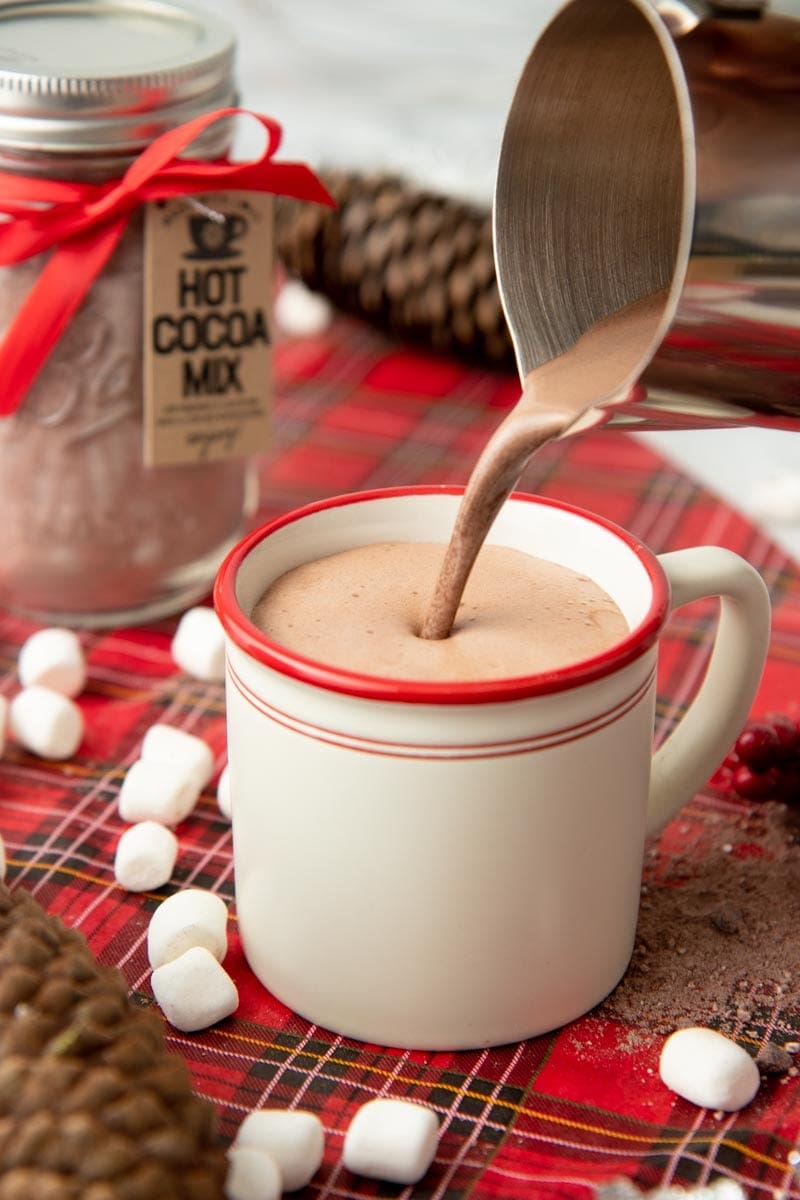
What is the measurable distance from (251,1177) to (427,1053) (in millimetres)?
167

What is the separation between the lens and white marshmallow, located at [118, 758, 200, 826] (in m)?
1.13

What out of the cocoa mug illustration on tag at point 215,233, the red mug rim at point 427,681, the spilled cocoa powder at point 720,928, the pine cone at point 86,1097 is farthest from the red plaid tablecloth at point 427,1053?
the cocoa mug illustration on tag at point 215,233

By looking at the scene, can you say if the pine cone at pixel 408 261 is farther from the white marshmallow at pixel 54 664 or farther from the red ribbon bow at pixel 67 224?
the white marshmallow at pixel 54 664

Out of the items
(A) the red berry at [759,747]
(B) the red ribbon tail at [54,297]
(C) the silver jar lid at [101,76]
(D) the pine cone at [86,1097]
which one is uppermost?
(C) the silver jar lid at [101,76]

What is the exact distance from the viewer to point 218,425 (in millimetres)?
1386

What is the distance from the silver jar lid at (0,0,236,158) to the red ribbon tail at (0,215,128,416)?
7cm

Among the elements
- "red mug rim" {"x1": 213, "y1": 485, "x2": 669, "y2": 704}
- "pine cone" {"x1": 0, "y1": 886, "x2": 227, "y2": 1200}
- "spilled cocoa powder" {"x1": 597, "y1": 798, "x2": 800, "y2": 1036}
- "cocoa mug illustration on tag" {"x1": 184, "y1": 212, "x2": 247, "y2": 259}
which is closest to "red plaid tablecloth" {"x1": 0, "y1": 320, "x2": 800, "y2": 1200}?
"spilled cocoa powder" {"x1": 597, "y1": 798, "x2": 800, "y2": 1036}

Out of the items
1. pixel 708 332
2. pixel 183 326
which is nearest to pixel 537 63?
pixel 708 332

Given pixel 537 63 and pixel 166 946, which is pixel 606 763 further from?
pixel 537 63

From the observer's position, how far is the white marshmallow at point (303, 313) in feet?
6.59

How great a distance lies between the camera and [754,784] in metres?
1.14

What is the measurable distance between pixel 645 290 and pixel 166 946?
513mm

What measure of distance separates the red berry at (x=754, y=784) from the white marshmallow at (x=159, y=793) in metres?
0.40

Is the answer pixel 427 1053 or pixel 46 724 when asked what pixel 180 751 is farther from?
pixel 427 1053
